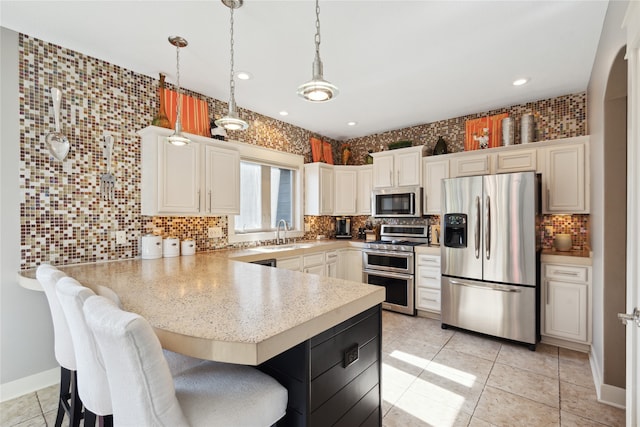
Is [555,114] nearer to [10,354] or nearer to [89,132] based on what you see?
[89,132]

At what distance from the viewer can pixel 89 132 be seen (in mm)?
2533

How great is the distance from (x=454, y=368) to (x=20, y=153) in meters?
3.91

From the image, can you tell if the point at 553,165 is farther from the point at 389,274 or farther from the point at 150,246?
the point at 150,246

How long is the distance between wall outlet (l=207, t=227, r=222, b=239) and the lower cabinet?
2434mm

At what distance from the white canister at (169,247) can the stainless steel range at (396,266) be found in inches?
98.9

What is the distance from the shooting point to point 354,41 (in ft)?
7.64

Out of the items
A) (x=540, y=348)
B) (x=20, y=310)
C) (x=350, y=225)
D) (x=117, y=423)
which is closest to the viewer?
(x=117, y=423)

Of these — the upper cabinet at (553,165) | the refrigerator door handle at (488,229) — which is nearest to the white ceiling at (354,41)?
the upper cabinet at (553,165)

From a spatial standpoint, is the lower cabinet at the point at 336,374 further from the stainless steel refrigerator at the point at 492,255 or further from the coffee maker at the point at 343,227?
the coffee maker at the point at 343,227

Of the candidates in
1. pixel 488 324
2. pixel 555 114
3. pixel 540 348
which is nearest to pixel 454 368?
pixel 488 324

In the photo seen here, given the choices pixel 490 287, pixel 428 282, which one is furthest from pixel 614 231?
pixel 428 282

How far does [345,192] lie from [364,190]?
318mm

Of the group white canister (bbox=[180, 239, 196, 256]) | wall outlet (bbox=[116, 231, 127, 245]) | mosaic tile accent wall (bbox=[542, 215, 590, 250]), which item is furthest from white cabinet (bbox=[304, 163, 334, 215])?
mosaic tile accent wall (bbox=[542, 215, 590, 250])

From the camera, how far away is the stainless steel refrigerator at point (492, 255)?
2910 millimetres
